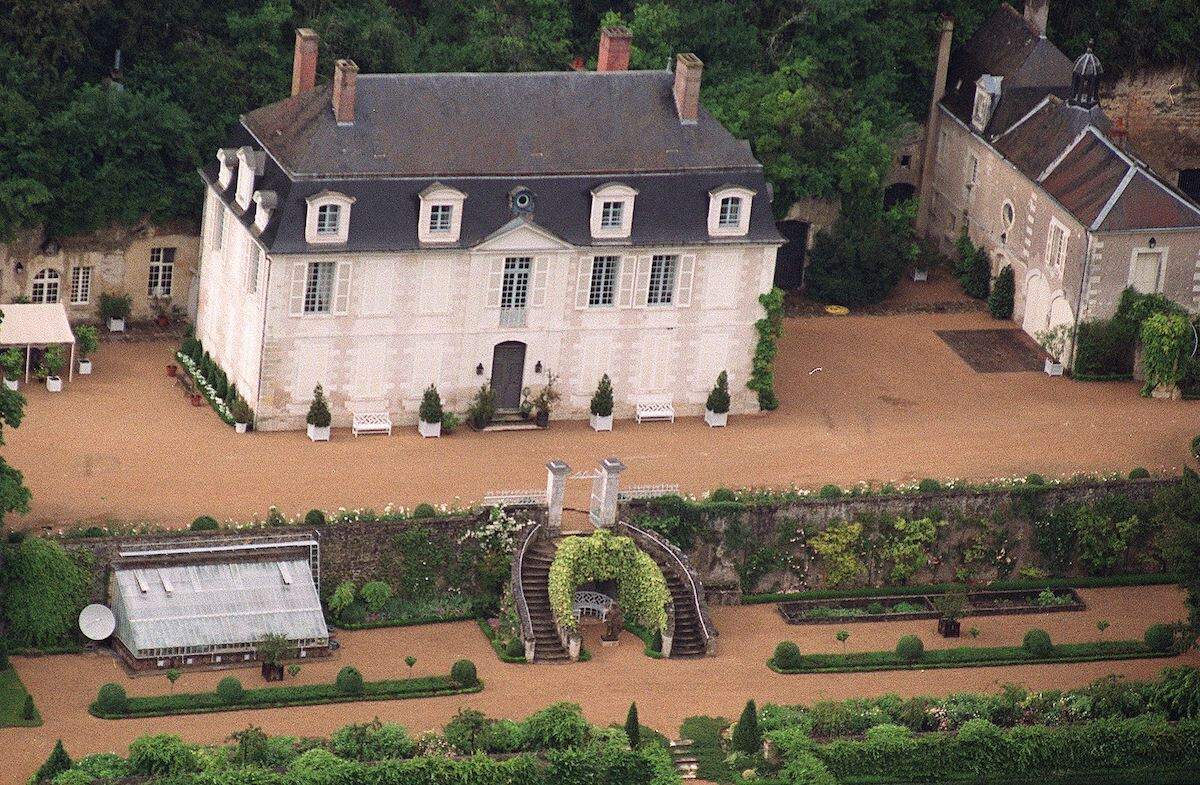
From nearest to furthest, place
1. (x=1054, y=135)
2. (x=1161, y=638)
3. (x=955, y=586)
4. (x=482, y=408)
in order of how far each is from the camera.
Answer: (x=1161, y=638) < (x=955, y=586) < (x=482, y=408) < (x=1054, y=135)

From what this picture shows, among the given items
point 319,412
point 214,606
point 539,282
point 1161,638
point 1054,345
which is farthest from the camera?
point 1054,345

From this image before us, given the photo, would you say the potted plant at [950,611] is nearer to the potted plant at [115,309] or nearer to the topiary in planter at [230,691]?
the topiary in planter at [230,691]

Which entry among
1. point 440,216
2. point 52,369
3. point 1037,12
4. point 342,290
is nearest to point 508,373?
point 440,216

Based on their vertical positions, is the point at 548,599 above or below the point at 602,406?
below

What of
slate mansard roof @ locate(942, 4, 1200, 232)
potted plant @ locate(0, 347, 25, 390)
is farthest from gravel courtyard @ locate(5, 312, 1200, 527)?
slate mansard roof @ locate(942, 4, 1200, 232)

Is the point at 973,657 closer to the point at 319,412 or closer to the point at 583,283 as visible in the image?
the point at 583,283

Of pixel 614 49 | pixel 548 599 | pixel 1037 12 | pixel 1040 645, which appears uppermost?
pixel 1037 12

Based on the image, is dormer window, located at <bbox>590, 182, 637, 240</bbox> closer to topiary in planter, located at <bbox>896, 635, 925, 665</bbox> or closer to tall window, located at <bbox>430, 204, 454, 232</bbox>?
tall window, located at <bbox>430, 204, 454, 232</bbox>
